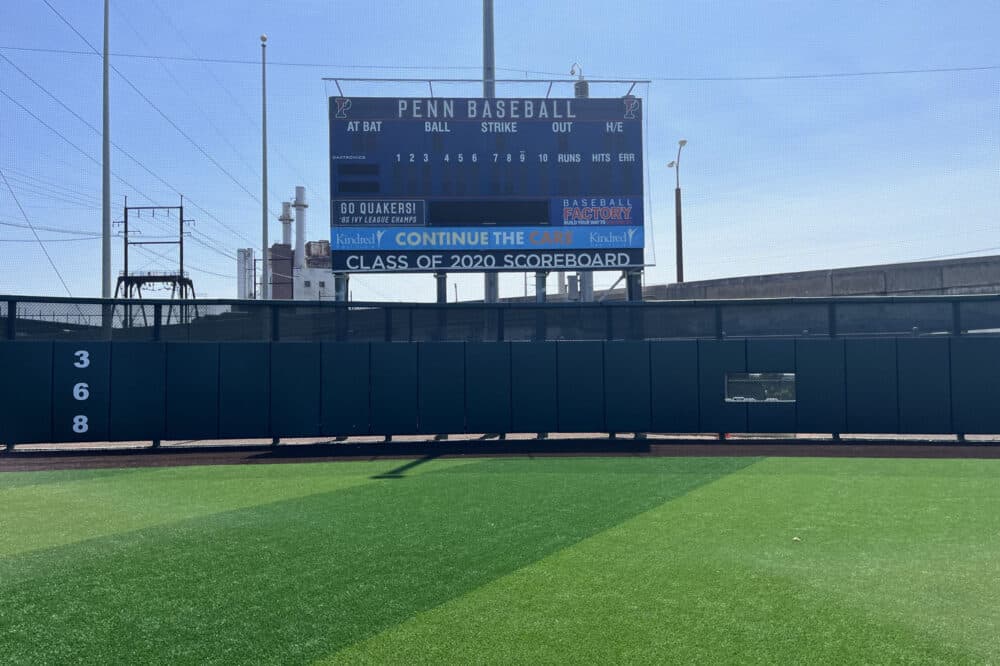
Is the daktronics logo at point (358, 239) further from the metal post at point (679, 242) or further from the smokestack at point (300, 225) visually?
the smokestack at point (300, 225)

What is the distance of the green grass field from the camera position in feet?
13.9

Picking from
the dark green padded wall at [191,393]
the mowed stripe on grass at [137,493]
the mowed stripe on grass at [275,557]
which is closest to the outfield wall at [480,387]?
the dark green padded wall at [191,393]

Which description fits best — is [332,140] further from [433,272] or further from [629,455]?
[629,455]

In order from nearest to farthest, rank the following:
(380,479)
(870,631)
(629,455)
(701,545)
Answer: (870,631), (701,545), (380,479), (629,455)

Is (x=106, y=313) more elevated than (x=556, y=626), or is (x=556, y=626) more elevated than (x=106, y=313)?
(x=106, y=313)

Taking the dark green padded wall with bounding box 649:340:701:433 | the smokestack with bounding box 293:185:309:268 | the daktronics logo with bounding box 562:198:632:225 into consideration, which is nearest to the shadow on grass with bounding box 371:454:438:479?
the dark green padded wall with bounding box 649:340:701:433

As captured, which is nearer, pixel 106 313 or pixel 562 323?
pixel 106 313

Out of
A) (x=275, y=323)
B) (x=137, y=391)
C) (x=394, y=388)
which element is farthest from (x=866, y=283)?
(x=137, y=391)

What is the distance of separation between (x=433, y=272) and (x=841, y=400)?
963cm

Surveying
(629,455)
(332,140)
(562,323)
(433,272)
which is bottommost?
(629,455)

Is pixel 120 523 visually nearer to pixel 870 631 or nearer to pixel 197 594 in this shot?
pixel 197 594

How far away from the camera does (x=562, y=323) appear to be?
16.3 meters

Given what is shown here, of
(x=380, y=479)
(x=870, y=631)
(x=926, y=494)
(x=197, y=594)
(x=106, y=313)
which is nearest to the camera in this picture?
(x=870, y=631)

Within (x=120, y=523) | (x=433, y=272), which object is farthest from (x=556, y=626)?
(x=433, y=272)
